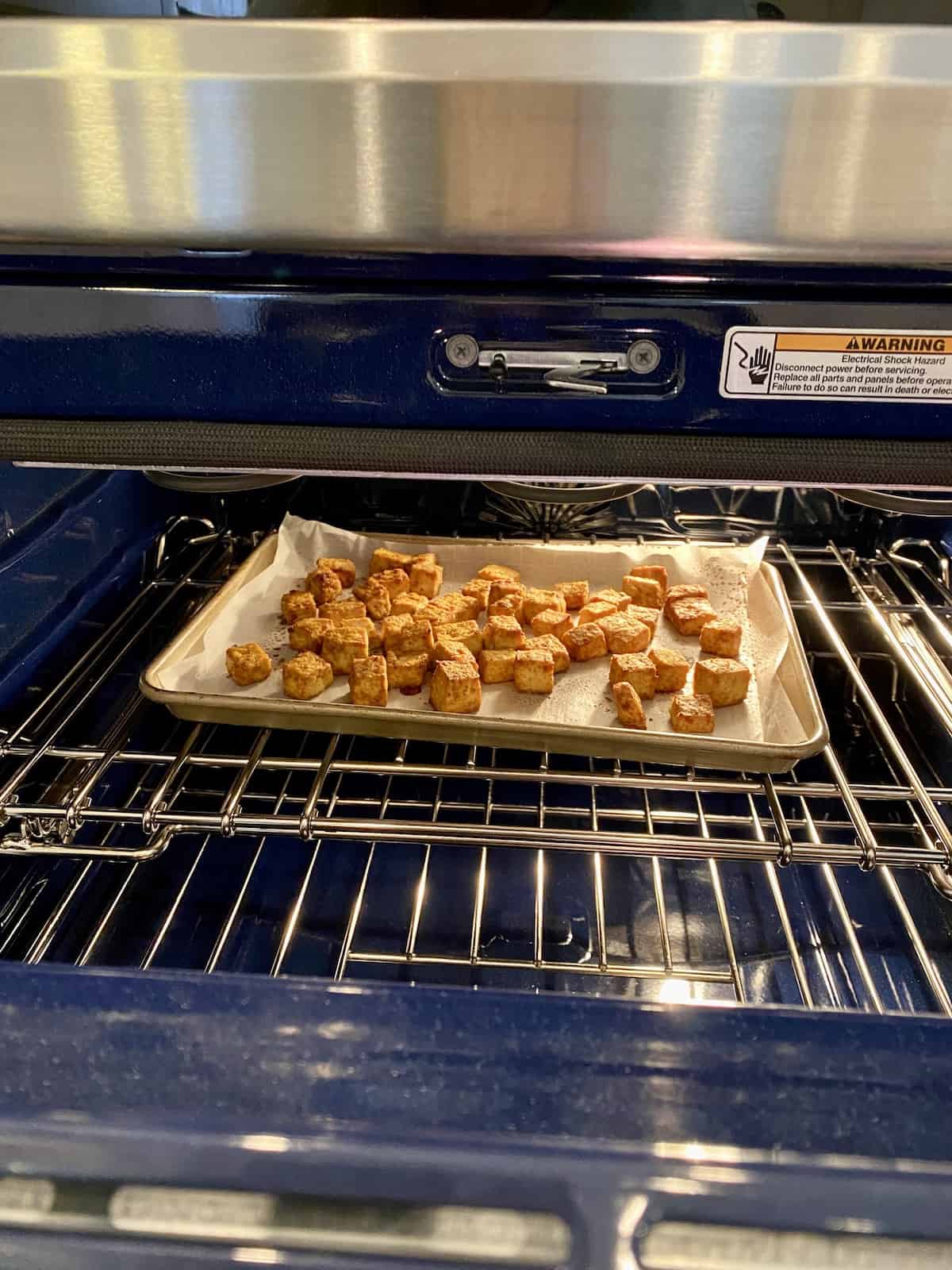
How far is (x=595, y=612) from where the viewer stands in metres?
1.47

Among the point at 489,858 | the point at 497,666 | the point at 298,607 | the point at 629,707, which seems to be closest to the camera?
the point at 489,858

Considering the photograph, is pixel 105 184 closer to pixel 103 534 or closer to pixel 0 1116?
pixel 0 1116

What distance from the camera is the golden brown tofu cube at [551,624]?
1446 mm

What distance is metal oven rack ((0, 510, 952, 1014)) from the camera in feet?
3.11

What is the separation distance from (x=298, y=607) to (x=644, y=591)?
56 centimetres

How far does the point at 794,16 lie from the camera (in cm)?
59

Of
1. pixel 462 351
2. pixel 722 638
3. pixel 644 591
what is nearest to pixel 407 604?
pixel 644 591

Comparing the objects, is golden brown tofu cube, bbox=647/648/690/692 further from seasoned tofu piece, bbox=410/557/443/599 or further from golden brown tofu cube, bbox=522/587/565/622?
seasoned tofu piece, bbox=410/557/443/599

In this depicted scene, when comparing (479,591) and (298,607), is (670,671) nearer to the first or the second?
(479,591)

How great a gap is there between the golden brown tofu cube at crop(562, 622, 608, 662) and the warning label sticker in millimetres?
762

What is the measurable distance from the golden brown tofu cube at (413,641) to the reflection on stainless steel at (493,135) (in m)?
0.76

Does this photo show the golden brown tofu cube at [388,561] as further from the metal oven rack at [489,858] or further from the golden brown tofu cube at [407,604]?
the metal oven rack at [489,858]

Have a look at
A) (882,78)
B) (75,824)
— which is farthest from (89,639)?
(882,78)

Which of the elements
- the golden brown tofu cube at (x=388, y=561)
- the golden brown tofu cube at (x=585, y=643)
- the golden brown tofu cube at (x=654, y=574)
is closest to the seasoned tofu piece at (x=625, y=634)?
the golden brown tofu cube at (x=585, y=643)
